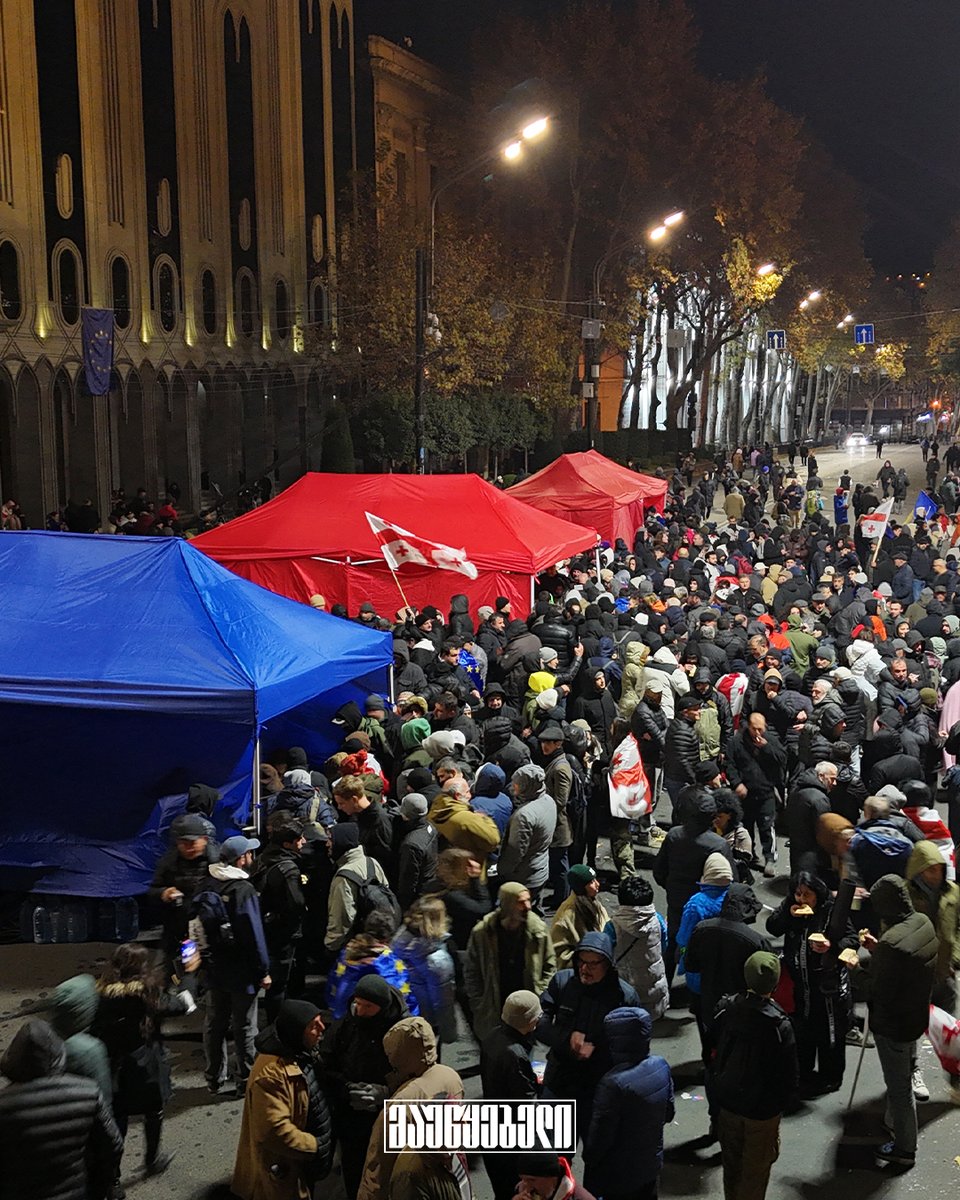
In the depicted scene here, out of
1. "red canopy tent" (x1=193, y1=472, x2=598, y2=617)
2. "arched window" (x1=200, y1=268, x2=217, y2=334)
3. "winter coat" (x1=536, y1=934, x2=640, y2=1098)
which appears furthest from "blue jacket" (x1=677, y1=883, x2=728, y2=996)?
"arched window" (x1=200, y1=268, x2=217, y2=334)

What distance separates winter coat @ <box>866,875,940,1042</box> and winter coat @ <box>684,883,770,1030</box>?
564mm

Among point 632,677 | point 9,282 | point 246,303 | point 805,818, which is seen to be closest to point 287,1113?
point 805,818

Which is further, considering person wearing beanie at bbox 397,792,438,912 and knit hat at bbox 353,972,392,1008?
person wearing beanie at bbox 397,792,438,912

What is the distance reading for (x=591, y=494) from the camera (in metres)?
24.2

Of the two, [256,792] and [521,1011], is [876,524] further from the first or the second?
[521,1011]

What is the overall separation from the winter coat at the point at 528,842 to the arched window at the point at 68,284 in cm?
2431

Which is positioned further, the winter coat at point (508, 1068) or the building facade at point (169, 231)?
the building facade at point (169, 231)

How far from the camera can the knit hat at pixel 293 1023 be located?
203 inches

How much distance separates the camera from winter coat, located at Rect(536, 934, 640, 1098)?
227 inches

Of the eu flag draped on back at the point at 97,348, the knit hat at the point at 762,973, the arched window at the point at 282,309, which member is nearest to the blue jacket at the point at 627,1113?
the knit hat at the point at 762,973

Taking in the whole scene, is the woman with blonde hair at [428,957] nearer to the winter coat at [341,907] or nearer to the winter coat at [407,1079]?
the winter coat at [341,907]

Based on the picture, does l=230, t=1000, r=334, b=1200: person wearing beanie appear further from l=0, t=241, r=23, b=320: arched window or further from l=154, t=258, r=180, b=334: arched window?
l=154, t=258, r=180, b=334: arched window

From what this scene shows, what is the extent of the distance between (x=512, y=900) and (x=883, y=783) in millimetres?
4203

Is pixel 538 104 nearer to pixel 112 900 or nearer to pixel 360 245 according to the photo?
pixel 360 245
